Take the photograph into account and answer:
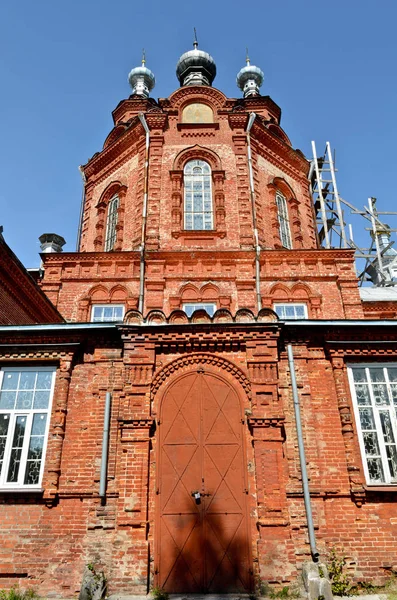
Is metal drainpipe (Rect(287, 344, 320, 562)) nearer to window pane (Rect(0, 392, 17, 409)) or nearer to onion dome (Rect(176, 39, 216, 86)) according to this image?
window pane (Rect(0, 392, 17, 409))

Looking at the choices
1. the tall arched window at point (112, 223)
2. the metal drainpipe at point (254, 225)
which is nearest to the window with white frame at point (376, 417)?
the metal drainpipe at point (254, 225)

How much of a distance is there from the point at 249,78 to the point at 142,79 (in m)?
5.46

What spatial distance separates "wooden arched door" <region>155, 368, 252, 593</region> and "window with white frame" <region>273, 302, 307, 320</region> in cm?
671

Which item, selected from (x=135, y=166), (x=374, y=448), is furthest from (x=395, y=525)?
(x=135, y=166)

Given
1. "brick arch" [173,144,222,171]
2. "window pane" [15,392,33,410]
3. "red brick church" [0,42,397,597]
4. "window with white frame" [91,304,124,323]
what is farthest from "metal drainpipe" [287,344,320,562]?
"brick arch" [173,144,222,171]

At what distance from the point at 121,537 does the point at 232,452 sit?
2054mm

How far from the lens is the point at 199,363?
8859 mm

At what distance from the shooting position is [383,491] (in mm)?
7895

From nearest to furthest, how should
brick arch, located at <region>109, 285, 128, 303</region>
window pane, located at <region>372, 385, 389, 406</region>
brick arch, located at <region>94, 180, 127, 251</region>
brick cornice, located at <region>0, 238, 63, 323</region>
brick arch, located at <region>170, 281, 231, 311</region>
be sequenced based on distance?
window pane, located at <region>372, 385, 389, 406</region>
brick cornice, located at <region>0, 238, 63, 323</region>
brick arch, located at <region>170, 281, 231, 311</region>
brick arch, located at <region>109, 285, 128, 303</region>
brick arch, located at <region>94, 180, 127, 251</region>

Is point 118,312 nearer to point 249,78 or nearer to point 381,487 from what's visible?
point 381,487

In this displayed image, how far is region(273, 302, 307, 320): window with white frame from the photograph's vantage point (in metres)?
15.0

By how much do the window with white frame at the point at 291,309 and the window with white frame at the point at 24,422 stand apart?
787 centimetres

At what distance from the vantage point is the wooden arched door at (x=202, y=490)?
24.5 feet

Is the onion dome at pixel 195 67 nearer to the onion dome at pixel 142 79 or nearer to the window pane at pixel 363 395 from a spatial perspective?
the onion dome at pixel 142 79
